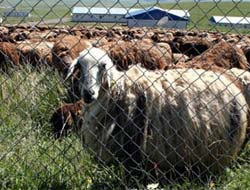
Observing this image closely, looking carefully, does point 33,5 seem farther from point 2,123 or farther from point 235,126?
point 235,126

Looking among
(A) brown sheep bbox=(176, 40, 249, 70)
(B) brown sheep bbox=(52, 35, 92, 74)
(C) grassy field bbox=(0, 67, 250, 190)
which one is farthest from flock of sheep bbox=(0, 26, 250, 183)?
(B) brown sheep bbox=(52, 35, 92, 74)

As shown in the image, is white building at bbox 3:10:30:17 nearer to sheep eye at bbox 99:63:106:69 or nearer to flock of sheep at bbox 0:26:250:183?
flock of sheep at bbox 0:26:250:183

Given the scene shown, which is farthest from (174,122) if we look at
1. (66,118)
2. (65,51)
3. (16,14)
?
(65,51)

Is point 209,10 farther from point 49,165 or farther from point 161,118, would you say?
point 49,165

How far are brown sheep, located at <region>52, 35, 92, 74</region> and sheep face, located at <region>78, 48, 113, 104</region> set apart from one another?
2.59 metres

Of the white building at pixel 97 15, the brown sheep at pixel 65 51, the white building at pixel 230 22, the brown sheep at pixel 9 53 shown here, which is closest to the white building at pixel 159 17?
the white building at pixel 97 15

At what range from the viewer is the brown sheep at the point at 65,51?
8.43m

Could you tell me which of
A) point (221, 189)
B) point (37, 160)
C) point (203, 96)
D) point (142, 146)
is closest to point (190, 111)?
point (203, 96)

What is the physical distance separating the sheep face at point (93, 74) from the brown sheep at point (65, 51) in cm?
259

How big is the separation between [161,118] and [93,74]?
0.79m

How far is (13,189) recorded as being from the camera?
4.18 metres

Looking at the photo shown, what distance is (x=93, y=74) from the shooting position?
203 inches

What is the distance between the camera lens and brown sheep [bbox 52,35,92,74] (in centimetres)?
843

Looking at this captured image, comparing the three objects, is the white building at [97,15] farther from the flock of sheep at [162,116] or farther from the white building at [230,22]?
the white building at [230,22]
